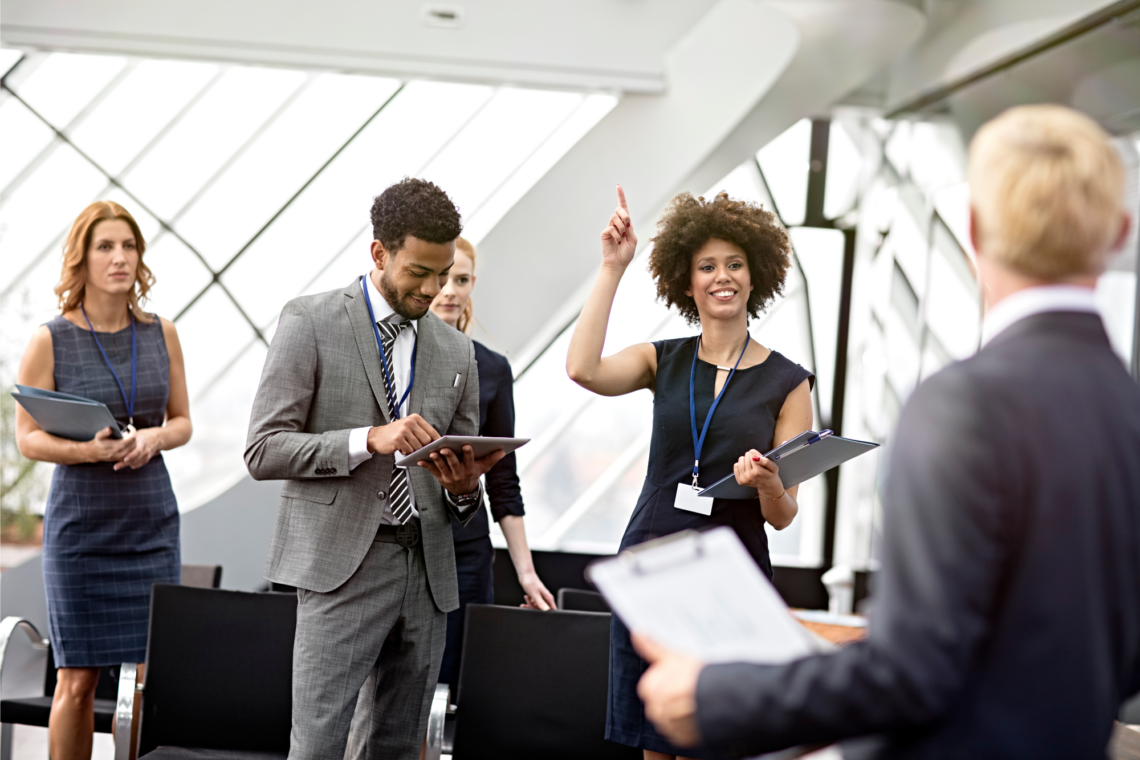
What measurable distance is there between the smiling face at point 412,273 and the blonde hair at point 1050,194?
1.42 meters

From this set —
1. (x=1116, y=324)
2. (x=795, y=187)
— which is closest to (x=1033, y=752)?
(x=1116, y=324)

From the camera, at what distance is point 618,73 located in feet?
18.0

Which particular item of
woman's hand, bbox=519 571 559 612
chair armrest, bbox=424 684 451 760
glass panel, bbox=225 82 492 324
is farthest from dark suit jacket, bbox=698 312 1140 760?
glass panel, bbox=225 82 492 324

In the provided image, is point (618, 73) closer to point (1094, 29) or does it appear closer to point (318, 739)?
point (1094, 29)

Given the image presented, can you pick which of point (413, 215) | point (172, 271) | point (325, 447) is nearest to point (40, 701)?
point (325, 447)

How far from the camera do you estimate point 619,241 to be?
91.4 inches

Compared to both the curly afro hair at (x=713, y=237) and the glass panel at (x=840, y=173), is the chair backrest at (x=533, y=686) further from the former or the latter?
the glass panel at (x=840, y=173)

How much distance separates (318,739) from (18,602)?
3.77 meters

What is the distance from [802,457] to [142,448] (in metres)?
2.14

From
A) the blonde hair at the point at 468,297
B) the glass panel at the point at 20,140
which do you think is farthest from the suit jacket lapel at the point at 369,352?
the glass panel at the point at 20,140

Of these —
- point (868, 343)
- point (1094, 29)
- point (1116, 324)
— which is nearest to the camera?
point (1116, 324)

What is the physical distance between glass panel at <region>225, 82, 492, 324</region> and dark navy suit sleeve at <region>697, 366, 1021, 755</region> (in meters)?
6.87

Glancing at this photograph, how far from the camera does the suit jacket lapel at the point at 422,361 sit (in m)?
2.25

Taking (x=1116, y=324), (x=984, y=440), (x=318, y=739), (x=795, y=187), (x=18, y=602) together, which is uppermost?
(x=795, y=187)
